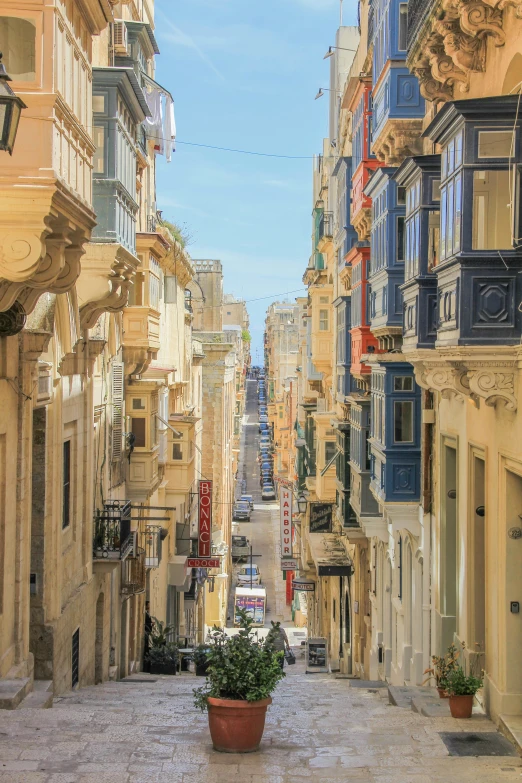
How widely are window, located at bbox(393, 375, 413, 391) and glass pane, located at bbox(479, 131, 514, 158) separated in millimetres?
8191

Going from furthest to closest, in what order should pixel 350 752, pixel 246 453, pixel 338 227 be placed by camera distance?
pixel 246 453, pixel 338 227, pixel 350 752

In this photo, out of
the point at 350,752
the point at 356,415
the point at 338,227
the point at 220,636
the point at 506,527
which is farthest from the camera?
the point at 338,227

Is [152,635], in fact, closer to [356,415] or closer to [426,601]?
[356,415]

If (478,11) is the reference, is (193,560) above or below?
below

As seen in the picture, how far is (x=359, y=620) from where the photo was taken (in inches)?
1063

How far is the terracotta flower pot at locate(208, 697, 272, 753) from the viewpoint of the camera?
29.9ft

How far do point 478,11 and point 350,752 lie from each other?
25.9 feet

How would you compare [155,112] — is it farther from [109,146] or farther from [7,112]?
[7,112]

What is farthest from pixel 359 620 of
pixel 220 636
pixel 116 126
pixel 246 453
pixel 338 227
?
pixel 246 453

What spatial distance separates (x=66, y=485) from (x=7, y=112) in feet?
34.7

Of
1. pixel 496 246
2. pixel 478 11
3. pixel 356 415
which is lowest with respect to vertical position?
pixel 356 415

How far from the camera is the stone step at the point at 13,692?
11.2 metres

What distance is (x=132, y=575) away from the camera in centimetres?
2325

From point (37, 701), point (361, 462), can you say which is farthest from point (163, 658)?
point (37, 701)
